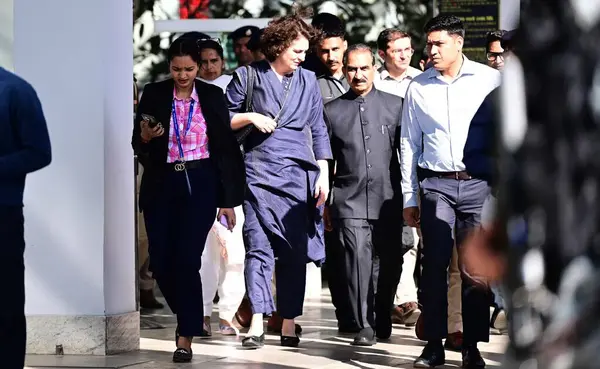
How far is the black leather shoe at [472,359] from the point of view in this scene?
827 cm

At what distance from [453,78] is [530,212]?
602cm

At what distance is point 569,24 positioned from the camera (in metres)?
2.56

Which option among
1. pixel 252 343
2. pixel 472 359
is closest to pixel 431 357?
pixel 472 359

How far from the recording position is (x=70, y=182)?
8789 mm

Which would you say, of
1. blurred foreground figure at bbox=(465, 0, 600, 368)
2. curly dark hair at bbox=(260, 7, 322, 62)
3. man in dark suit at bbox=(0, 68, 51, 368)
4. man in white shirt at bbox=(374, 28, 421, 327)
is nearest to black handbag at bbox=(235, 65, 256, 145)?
curly dark hair at bbox=(260, 7, 322, 62)

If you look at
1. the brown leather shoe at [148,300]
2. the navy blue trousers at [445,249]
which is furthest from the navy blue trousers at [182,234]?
the brown leather shoe at [148,300]

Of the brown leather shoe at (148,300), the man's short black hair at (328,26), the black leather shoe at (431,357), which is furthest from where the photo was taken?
the brown leather shoe at (148,300)

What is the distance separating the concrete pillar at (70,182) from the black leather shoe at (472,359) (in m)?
2.26

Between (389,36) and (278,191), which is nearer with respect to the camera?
(278,191)

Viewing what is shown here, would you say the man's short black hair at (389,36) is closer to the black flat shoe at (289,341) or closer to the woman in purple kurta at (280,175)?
the woman in purple kurta at (280,175)

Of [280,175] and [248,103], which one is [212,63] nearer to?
[248,103]

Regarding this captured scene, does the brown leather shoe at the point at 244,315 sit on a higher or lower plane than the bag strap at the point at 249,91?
lower

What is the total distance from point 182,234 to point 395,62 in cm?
339

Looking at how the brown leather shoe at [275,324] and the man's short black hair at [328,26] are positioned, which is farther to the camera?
the man's short black hair at [328,26]
